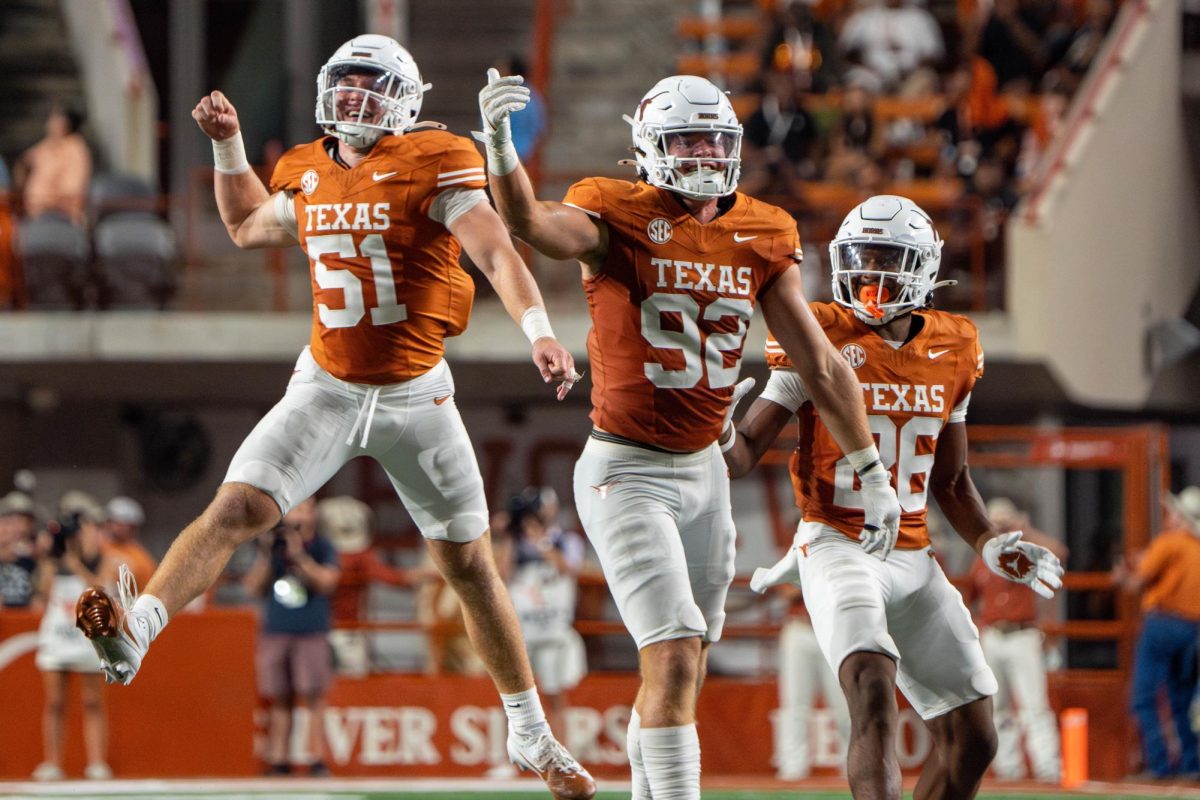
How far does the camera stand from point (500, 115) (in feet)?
19.9

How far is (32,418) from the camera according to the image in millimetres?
17797

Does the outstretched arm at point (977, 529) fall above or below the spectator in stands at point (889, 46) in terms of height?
below

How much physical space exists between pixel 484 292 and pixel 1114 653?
5.30 m

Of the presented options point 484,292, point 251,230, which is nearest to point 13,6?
point 484,292

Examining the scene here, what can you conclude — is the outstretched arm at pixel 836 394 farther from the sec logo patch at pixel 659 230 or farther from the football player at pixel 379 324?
the football player at pixel 379 324

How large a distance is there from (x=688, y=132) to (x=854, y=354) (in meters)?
1.03

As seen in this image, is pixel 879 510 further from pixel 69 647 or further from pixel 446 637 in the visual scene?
pixel 446 637

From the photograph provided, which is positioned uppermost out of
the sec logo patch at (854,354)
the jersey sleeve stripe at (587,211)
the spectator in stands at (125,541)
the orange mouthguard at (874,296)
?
the jersey sleeve stripe at (587,211)

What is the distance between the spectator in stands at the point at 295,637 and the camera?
43.1 ft

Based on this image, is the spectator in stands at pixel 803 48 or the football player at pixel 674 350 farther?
the spectator in stands at pixel 803 48

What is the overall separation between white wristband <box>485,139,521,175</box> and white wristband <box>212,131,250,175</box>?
141 cm

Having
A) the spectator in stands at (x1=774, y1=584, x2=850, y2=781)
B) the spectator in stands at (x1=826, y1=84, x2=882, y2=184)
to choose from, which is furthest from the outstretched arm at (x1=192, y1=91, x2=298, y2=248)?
the spectator in stands at (x1=826, y1=84, x2=882, y2=184)

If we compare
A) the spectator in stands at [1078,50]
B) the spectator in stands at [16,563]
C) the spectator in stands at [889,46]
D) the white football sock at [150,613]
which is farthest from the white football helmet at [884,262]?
the spectator in stands at [1078,50]

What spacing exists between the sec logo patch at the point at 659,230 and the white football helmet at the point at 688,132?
0.12 meters
